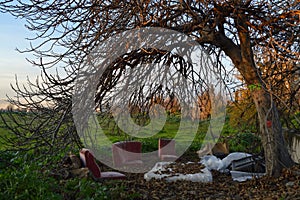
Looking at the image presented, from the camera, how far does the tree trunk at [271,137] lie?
18.9ft

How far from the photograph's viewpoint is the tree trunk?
576cm

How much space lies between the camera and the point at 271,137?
5.77 meters

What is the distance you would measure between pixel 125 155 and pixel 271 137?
4.84 meters

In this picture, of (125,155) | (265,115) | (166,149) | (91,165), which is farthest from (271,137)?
(166,149)

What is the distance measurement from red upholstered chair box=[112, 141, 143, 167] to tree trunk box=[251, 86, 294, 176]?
174 inches

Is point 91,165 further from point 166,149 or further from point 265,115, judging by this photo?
point 166,149

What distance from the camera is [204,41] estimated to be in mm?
5832

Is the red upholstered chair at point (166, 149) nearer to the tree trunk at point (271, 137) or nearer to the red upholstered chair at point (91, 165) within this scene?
the red upholstered chair at point (91, 165)

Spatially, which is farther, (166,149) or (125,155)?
(166,149)

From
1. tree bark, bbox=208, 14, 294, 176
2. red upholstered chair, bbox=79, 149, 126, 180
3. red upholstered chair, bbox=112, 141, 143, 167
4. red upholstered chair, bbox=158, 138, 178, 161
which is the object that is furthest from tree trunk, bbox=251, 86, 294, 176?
red upholstered chair, bbox=158, 138, 178, 161

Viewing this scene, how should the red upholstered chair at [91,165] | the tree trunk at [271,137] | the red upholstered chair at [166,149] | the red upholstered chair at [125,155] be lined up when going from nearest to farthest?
the tree trunk at [271,137]
the red upholstered chair at [91,165]
the red upholstered chair at [125,155]
the red upholstered chair at [166,149]

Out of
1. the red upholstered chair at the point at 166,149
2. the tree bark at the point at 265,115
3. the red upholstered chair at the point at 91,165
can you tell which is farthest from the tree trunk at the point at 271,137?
the red upholstered chair at the point at 166,149

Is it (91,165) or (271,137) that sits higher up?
(271,137)

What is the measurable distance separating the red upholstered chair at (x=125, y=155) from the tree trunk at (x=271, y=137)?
443 cm
